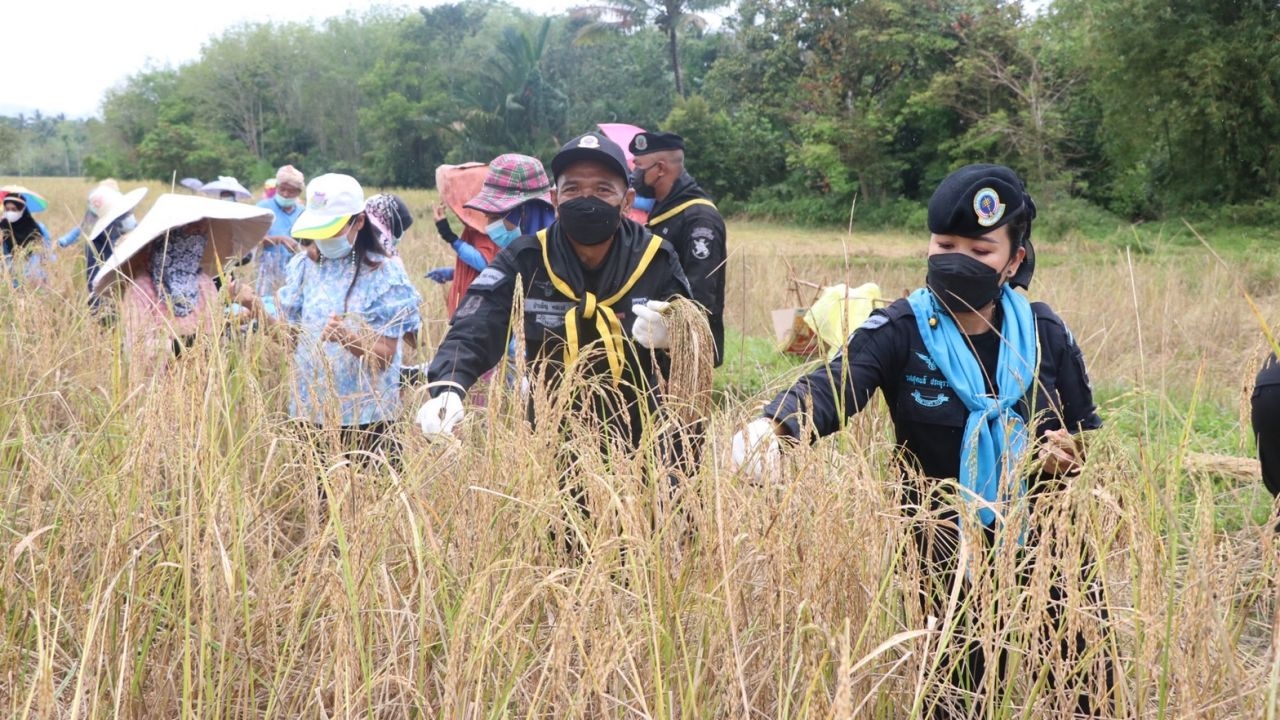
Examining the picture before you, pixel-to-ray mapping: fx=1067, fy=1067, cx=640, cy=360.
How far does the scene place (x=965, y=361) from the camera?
1.99 meters

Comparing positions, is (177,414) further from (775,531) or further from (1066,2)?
(1066,2)

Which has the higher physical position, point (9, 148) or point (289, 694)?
point (9, 148)

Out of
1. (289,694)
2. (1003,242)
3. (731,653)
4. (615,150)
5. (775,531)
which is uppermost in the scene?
(615,150)

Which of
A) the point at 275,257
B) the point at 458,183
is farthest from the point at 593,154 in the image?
the point at 275,257

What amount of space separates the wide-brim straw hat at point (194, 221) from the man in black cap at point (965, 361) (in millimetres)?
2158

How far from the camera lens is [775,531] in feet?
4.86

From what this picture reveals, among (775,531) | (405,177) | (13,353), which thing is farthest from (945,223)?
(405,177)

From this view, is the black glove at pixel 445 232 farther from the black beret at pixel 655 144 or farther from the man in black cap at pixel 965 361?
the man in black cap at pixel 965 361

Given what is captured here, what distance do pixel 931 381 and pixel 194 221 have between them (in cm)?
268

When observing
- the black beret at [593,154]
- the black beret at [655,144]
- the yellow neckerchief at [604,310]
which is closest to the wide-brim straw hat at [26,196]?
the black beret at [655,144]

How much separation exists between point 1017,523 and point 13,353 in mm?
2896

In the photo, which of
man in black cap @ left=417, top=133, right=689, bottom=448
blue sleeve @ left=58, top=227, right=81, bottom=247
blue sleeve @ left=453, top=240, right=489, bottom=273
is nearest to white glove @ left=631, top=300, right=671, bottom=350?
man in black cap @ left=417, top=133, right=689, bottom=448

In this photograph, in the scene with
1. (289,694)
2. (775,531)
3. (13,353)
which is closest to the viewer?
(775,531)

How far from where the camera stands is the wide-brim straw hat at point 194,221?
346 centimetres
